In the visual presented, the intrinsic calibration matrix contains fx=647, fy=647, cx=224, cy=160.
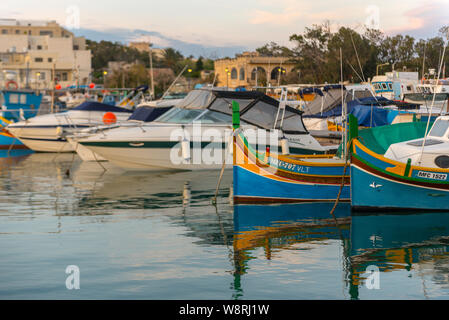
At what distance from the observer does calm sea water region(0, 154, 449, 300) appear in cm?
1025

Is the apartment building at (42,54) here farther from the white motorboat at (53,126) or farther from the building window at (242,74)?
the white motorboat at (53,126)

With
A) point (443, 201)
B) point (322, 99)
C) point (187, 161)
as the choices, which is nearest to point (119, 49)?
point (322, 99)

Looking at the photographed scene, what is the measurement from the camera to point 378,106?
30.4 metres

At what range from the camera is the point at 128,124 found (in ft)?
83.0

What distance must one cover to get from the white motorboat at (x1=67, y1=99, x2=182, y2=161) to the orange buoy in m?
1.29

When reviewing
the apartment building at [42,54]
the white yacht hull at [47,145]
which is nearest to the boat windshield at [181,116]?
the white yacht hull at [47,145]

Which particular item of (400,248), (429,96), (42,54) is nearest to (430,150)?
(400,248)

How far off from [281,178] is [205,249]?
499cm

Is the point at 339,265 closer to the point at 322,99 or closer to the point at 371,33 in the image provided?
the point at 322,99

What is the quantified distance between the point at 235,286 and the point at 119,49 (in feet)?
425

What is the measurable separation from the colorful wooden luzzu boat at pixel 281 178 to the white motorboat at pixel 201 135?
508 cm

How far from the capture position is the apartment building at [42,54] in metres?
92.8

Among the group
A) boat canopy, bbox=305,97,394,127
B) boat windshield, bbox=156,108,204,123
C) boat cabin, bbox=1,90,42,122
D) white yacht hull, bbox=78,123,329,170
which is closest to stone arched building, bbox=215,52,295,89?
boat cabin, bbox=1,90,42,122

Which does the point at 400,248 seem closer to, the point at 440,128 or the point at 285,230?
the point at 285,230
